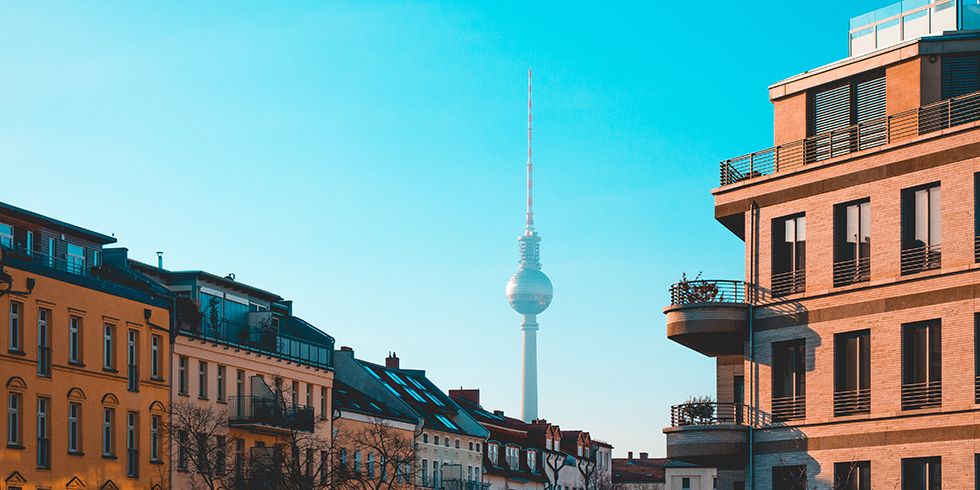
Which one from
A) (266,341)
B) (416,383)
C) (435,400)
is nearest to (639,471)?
(416,383)

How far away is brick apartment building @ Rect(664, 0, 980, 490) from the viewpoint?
43969mm

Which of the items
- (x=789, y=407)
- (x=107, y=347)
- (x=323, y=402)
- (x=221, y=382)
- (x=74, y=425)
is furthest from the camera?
(x=323, y=402)

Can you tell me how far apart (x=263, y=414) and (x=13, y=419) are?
19735 mm

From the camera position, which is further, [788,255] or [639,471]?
[639,471]

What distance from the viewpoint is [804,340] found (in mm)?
47750

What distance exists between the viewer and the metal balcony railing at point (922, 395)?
1730 inches

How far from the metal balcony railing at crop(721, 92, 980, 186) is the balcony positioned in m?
37.3

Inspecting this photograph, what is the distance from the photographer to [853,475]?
4572cm

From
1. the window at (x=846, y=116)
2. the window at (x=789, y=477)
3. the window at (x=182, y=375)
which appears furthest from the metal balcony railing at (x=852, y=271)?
the window at (x=182, y=375)

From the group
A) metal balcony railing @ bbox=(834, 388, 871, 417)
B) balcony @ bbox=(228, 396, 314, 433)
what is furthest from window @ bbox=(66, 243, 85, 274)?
metal balcony railing @ bbox=(834, 388, 871, 417)

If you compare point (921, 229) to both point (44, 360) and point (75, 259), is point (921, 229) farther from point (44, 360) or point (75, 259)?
point (75, 259)

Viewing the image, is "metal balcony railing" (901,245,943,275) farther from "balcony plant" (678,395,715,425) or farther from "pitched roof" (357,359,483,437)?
"pitched roof" (357,359,483,437)

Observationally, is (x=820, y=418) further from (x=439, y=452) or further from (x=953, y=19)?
(x=439, y=452)

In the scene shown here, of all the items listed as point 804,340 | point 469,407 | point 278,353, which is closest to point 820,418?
point 804,340
